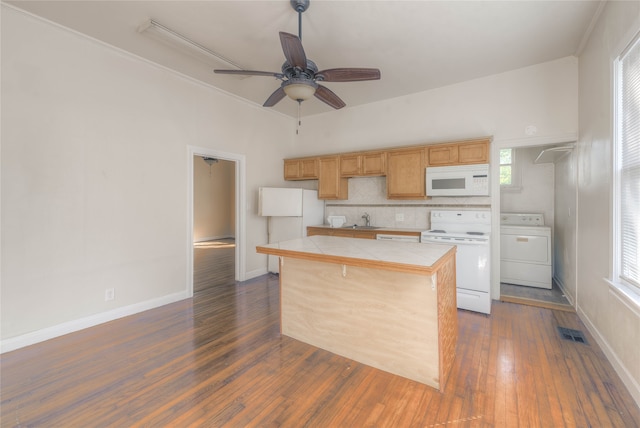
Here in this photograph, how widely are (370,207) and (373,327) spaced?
9.65 feet

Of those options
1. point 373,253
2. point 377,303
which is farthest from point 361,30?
point 377,303

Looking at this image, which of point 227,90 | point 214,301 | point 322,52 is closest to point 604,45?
point 322,52

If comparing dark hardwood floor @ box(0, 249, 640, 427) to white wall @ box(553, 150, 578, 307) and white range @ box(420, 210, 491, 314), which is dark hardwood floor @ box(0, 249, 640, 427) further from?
white wall @ box(553, 150, 578, 307)

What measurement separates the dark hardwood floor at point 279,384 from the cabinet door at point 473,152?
204cm

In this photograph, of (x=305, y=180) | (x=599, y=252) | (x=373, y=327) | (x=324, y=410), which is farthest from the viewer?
(x=305, y=180)

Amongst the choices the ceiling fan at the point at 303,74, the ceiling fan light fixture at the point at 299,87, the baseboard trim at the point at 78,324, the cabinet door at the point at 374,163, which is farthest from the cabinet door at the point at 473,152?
the baseboard trim at the point at 78,324

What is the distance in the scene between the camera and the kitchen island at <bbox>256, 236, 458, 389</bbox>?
1.95 meters

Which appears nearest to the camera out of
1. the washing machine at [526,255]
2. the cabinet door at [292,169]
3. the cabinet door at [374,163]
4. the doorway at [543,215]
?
the doorway at [543,215]

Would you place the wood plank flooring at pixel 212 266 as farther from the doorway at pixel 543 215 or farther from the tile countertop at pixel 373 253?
the doorway at pixel 543 215

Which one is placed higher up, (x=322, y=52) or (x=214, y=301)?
(x=322, y=52)

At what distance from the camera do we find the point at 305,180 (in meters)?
5.69

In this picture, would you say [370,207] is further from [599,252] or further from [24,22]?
[24,22]

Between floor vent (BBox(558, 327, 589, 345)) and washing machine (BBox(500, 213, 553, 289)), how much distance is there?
4.98 feet

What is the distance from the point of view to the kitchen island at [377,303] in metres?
1.95
